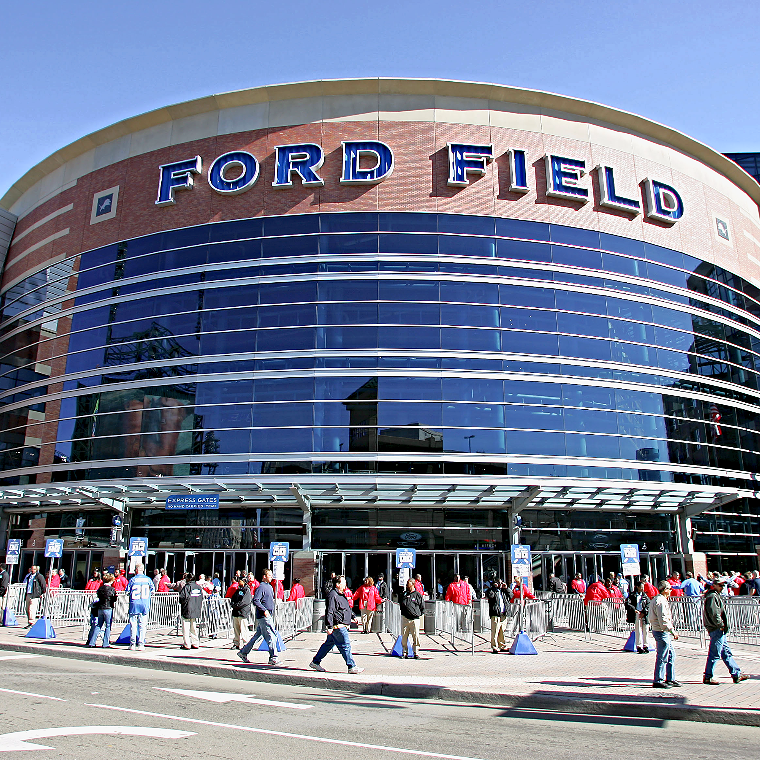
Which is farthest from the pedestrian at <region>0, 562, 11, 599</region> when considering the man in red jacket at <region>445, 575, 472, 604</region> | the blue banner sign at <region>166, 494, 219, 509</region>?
the man in red jacket at <region>445, 575, 472, 604</region>

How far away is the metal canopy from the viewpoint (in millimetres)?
27406

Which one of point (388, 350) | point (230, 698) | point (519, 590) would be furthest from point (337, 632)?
point (388, 350)

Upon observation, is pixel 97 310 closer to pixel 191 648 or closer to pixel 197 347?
pixel 197 347

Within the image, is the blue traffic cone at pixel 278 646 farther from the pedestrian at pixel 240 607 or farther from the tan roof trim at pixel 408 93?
the tan roof trim at pixel 408 93

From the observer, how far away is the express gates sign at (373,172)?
104 feet

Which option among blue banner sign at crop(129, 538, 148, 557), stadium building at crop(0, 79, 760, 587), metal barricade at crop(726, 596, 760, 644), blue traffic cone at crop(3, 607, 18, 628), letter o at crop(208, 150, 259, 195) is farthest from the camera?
letter o at crop(208, 150, 259, 195)

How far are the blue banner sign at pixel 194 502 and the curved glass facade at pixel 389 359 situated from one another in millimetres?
1418

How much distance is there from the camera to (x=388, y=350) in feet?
96.6

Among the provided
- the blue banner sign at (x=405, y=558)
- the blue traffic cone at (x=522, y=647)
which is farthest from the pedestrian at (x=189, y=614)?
the blue banner sign at (x=405, y=558)

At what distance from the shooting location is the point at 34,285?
38656 mm

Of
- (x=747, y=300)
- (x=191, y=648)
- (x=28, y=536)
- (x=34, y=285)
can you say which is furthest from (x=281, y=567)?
(x=747, y=300)

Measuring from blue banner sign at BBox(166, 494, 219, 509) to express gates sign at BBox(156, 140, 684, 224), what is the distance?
47.1 ft

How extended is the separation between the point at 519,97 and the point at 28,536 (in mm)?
32238

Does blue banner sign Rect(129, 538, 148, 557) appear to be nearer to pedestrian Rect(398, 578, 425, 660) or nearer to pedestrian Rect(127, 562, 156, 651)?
pedestrian Rect(127, 562, 156, 651)
